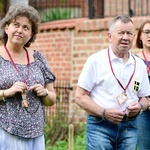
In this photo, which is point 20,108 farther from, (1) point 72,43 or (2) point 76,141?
(1) point 72,43

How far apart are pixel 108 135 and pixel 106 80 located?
1.64 feet

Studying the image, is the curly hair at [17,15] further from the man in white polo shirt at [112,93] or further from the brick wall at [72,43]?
the brick wall at [72,43]

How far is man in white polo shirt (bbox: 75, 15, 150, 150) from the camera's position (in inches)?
241

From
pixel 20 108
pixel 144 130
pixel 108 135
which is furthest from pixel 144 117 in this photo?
pixel 20 108

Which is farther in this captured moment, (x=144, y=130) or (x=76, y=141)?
(x=76, y=141)

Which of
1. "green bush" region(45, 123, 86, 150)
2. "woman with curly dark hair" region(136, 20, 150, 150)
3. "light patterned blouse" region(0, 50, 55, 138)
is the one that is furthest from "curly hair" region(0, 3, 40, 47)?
"green bush" region(45, 123, 86, 150)

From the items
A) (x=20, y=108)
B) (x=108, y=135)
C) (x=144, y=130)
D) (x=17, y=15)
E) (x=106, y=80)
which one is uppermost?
(x=17, y=15)

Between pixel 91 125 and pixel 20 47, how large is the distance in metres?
0.99

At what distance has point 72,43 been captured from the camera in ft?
38.8

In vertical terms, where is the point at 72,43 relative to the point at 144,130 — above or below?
above

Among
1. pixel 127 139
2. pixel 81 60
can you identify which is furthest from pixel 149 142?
pixel 81 60

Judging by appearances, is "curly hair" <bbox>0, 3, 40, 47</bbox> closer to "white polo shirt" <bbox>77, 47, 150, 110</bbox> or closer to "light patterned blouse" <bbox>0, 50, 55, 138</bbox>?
"light patterned blouse" <bbox>0, 50, 55, 138</bbox>

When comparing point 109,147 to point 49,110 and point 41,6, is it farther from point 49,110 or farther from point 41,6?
point 41,6

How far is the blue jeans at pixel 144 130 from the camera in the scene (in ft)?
23.6
